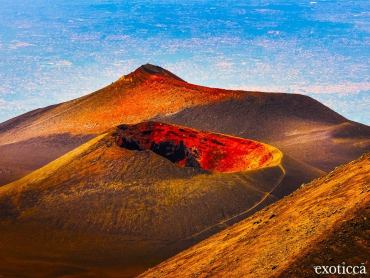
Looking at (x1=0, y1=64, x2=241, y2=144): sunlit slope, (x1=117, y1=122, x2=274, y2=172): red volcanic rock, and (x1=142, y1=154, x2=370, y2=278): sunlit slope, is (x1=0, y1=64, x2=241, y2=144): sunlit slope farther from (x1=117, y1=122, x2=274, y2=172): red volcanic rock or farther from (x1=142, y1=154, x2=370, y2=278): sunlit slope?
(x1=142, y1=154, x2=370, y2=278): sunlit slope

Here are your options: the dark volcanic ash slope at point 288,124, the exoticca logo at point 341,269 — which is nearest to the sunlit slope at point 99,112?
the dark volcanic ash slope at point 288,124

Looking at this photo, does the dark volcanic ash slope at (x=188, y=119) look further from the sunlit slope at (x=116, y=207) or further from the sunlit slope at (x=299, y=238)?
the sunlit slope at (x=299, y=238)

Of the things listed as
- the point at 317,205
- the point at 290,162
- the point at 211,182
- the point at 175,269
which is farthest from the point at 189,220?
the point at 317,205

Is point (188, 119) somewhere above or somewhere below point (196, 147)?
above

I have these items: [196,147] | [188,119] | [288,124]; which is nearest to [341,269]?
[196,147]

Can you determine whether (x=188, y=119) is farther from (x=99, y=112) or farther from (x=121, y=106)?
(x=99, y=112)

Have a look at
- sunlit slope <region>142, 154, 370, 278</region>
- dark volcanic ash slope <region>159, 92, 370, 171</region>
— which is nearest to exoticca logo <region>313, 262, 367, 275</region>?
sunlit slope <region>142, 154, 370, 278</region>
